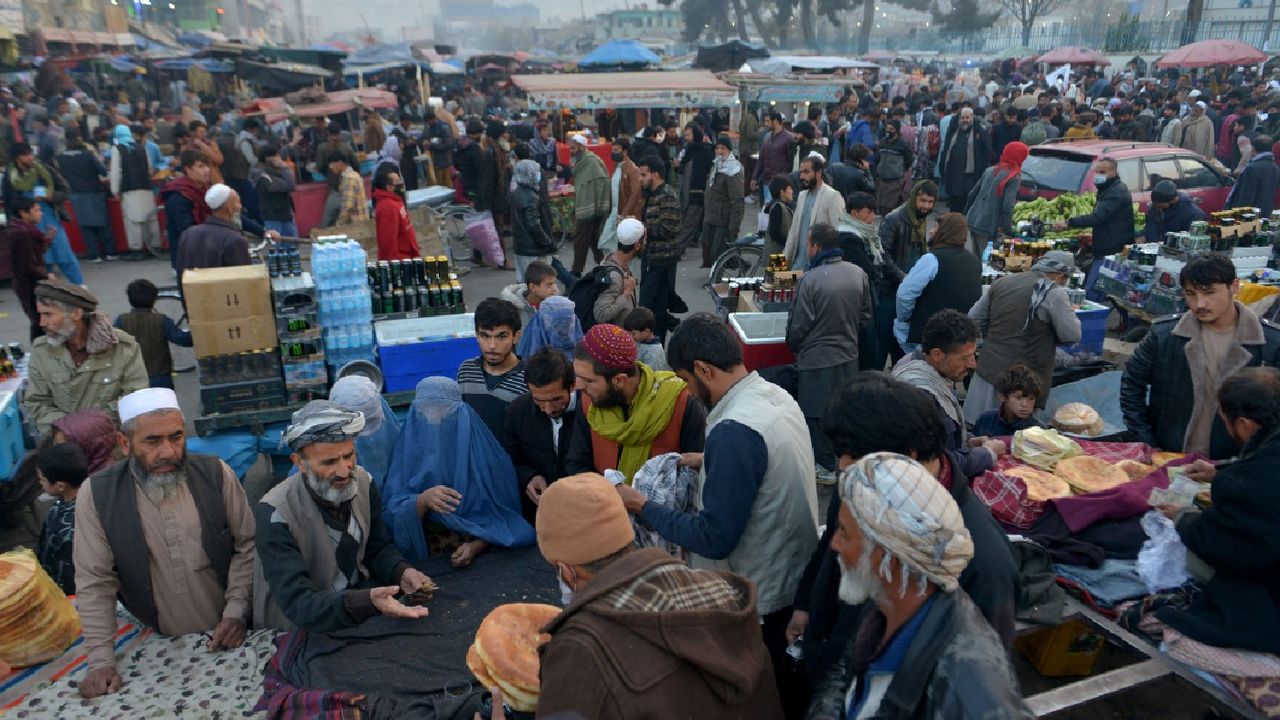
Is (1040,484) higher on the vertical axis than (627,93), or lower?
lower

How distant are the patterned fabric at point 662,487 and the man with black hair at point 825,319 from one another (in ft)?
8.90

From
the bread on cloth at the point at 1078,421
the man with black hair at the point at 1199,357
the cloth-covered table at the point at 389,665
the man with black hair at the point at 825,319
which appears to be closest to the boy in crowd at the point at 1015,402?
the bread on cloth at the point at 1078,421

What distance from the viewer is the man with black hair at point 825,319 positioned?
570 centimetres

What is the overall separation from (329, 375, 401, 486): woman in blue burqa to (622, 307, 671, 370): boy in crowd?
149 centimetres

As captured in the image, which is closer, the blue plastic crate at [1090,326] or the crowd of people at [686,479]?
the crowd of people at [686,479]

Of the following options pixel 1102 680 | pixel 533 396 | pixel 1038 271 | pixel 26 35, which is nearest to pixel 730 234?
pixel 1038 271

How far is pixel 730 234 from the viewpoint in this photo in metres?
11.0

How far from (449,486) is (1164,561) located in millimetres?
3024

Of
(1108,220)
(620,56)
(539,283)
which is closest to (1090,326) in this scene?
(1108,220)

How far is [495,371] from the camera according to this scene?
15.0 feet

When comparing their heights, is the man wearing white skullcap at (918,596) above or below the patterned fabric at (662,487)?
above

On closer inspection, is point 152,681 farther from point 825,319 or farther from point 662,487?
point 825,319

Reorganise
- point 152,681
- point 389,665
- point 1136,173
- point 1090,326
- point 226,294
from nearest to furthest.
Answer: point 389,665 < point 152,681 < point 226,294 < point 1090,326 < point 1136,173

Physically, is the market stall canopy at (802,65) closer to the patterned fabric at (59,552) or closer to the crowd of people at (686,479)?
the crowd of people at (686,479)
